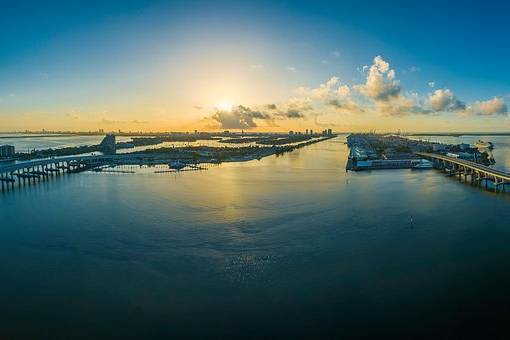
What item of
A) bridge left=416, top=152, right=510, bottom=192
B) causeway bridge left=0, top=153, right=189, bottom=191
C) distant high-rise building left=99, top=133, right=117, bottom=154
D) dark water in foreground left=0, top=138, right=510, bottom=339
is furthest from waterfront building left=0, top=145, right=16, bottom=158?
bridge left=416, top=152, right=510, bottom=192

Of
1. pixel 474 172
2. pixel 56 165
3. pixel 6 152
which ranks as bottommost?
pixel 474 172

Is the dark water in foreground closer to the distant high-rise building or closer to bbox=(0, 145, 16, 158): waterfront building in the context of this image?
bbox=(0, 145, 16, 158): waterfront building

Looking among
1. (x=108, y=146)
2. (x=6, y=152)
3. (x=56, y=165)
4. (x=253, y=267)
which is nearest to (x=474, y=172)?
(x=253, y=267)

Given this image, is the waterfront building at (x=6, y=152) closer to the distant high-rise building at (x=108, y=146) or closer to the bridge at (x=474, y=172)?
the distant high-rise building at (x=108, y=146)

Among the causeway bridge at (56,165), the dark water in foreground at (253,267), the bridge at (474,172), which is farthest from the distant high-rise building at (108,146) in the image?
the bridge at (474,172)

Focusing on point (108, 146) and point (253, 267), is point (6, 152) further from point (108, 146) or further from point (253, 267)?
point (253, 267)
